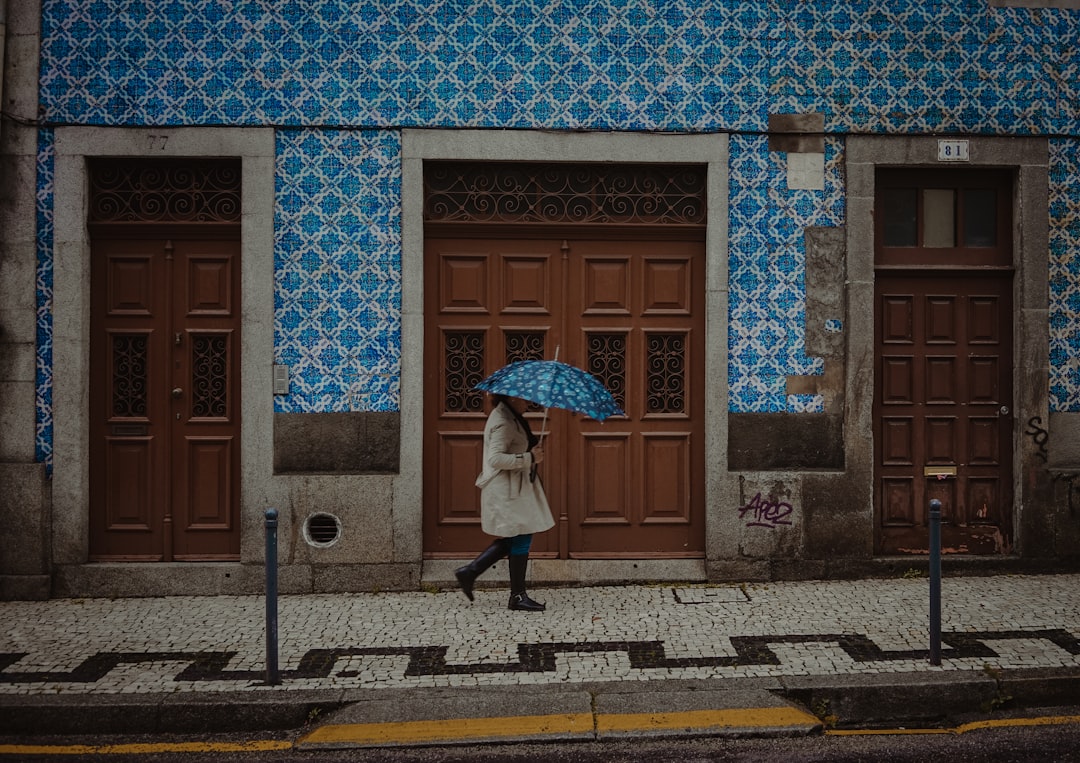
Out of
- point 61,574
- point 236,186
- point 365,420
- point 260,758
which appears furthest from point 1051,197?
point 61,574

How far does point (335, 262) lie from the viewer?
7.21m

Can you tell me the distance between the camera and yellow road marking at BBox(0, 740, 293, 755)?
4465 millimetres

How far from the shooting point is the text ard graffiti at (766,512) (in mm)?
7328

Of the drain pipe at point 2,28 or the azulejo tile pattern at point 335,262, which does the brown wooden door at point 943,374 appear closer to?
the azulejo tile pattern at point 335,262

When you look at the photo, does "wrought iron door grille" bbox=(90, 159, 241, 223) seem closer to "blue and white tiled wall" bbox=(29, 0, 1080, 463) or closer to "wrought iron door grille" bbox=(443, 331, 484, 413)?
"blue and white tiled wall" bbox=(29, 0, 1080, 463)

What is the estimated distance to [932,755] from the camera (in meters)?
4.32

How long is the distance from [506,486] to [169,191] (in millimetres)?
3649

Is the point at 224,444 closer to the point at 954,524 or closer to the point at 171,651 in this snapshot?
the point at 171,651

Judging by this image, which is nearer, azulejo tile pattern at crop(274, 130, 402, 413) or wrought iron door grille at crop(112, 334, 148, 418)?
azulejo tile pattern at crop(274, 130, 402, 413)

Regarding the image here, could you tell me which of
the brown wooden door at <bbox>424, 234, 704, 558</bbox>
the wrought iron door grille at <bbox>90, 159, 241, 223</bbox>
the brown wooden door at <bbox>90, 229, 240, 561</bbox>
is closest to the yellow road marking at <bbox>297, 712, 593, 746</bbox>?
the brown wooden door at <bbox>424, 234, 704, 558</bbox>

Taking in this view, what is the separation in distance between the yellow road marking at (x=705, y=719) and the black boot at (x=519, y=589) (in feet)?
6.18

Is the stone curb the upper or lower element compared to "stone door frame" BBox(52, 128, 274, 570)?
lower

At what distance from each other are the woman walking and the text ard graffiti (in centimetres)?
179

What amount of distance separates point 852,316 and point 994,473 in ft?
6.02
